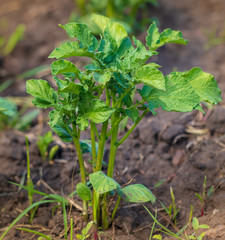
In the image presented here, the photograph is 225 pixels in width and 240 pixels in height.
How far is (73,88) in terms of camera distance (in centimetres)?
140

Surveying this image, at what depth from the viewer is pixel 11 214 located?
1920 mm

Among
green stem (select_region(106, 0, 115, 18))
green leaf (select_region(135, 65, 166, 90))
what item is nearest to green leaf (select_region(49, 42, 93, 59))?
green leaf (select_region(135, 65, 166, 90))

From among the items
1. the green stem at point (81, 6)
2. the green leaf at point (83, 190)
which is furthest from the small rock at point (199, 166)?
the green stem at point (81, 6)

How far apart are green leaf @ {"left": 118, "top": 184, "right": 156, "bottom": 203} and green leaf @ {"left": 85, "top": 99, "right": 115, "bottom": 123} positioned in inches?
13.2

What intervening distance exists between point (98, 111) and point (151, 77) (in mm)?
246

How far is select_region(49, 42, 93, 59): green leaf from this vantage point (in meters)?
1.35

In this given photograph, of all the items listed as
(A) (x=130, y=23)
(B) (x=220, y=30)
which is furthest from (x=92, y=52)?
(B) (x=220, y=30)

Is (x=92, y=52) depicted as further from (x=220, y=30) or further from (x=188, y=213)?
(x=220, y=30)

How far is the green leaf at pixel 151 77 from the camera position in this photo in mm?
1311

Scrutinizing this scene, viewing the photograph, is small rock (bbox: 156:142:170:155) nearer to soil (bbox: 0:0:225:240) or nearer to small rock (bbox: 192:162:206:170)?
soil (bbox: 0:0:225:240)

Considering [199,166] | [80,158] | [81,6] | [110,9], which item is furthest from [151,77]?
[81,6]

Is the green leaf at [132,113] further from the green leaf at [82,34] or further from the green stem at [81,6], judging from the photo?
the green stem at [81,6]

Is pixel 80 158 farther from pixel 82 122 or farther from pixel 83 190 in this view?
pixel 82 122

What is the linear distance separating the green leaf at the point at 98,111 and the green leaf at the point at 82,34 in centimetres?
23
